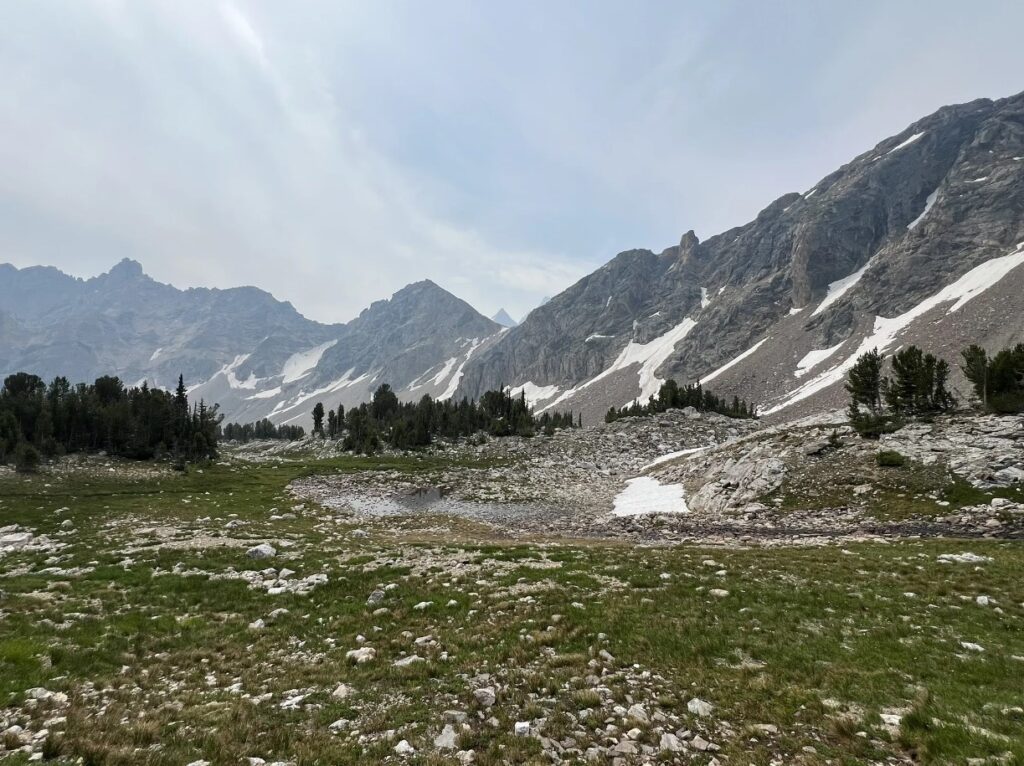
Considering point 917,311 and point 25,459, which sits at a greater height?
point 917,311

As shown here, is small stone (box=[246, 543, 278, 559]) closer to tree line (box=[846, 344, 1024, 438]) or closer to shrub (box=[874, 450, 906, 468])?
shrub (box=[874, 450, 906, 468])

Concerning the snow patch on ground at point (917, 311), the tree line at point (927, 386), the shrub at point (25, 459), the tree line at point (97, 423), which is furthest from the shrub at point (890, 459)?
the snow patch on ground at point (917, 311)

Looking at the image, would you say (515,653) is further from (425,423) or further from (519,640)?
(425,423)

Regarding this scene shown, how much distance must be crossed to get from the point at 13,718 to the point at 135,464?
6516cm

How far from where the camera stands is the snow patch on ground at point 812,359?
16665cm

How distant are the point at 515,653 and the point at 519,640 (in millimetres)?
750

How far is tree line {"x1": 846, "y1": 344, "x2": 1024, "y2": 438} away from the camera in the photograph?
40.8 m

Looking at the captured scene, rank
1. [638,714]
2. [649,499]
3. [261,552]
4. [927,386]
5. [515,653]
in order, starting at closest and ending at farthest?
[638,714], [515,653], [261,552], [649,499], [927,386]

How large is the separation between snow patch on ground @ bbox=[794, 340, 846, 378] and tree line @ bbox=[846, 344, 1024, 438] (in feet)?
397

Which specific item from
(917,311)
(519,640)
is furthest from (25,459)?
(917,311)

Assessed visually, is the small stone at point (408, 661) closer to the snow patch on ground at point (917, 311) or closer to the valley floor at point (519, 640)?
the valley floor at point (519, 640)

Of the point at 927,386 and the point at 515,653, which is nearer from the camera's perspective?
the point at 515,653

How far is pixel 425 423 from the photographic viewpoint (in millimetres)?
95375

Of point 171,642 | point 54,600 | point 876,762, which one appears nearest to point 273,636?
point 171,642
